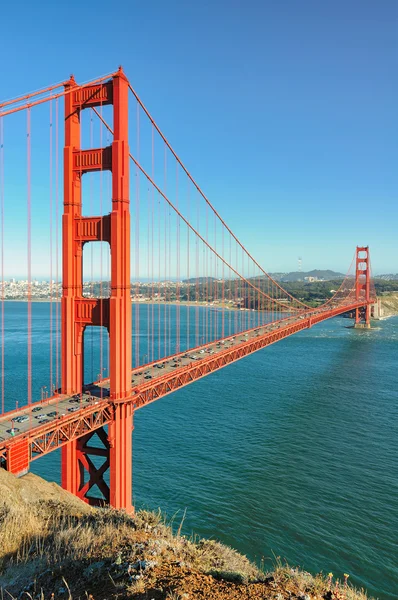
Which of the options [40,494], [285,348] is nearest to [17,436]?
[40,494]

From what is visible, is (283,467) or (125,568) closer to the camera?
(125,568)

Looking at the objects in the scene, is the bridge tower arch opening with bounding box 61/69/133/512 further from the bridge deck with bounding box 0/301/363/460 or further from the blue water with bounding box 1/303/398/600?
the blue water with bounding box 1/303/398/600

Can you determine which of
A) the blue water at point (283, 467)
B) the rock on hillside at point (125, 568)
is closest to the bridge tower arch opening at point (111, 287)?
the blue water at point (283, 467)

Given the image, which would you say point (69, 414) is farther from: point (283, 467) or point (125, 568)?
point (283, 467)

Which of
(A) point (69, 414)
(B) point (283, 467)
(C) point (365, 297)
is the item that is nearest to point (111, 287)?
(A) point (69, 414)

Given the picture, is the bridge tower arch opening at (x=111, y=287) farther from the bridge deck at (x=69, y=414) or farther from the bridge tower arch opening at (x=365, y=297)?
the bridge tower arch opening at (x=365, y=297)

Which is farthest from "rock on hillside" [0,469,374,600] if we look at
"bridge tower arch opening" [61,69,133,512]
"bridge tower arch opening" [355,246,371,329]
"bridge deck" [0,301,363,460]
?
"bridge tower arch opening" [355,246,371,329]
